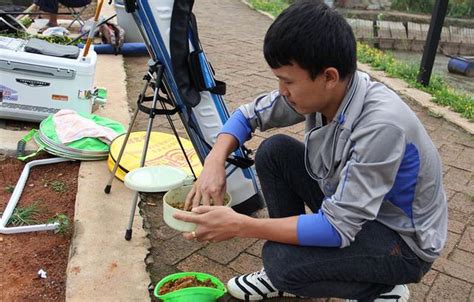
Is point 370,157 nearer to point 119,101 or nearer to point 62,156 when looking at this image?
point 62,156

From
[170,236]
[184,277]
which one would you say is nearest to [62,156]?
[170,236]

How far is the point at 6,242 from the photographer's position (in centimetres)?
235

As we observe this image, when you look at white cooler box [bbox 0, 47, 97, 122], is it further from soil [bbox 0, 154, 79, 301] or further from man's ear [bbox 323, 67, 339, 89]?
man's ear [bbox 323, 67, 339, 89]

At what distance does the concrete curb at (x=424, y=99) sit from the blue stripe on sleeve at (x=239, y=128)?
276cm

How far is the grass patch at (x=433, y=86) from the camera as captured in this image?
4.67 m

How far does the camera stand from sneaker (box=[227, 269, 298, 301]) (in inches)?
80.2

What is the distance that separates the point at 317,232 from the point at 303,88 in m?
0.44

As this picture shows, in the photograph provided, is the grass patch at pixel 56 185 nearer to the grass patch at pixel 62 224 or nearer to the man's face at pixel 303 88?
the grass patch at pixel 62 224

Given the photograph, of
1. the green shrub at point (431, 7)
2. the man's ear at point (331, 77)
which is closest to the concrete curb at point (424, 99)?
the man's ear at point (331, 77)

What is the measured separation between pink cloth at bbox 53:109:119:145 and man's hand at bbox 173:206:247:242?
173 centimetres

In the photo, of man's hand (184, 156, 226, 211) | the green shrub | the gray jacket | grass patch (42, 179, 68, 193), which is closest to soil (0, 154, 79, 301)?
grass patch (42, 179, 68, 193)

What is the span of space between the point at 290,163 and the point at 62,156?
1.70m

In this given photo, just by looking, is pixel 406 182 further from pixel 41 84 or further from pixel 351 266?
pixel 41 84

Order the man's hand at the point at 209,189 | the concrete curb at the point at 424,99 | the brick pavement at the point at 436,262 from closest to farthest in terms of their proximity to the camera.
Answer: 1. the man's hand at the point at 209,189
2. the brick pavement at the point at 436,262
3. the concrete curb at the point at 424,99
